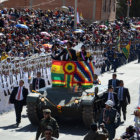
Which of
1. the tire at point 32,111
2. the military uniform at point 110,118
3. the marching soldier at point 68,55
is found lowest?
the tire at point 32,111

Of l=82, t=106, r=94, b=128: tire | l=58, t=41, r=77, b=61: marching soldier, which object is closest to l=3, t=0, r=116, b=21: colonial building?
l=58, t=41, r=77, b=61: marching soldier

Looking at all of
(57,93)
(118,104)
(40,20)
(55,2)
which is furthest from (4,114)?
(55,2)

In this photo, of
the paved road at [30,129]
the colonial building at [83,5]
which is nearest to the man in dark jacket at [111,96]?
the paved road at [30,129]

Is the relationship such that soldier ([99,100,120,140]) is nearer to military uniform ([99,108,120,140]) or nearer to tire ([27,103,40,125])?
military uniform ([99,108,120,140])

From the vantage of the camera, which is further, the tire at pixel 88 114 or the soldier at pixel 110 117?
the tire at pixel 88 114

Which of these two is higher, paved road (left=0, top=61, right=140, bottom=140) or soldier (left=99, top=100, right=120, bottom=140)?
soldier (left=99, top=100, right=120, bottom=140)

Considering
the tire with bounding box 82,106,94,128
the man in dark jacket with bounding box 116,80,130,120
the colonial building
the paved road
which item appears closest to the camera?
the paved road

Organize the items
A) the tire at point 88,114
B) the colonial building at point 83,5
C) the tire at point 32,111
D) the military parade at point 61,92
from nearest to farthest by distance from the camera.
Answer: the military parade at point 61,92 < the tire at point 88,114 < the tire at point 32,111 < the colonial building at point 83,5

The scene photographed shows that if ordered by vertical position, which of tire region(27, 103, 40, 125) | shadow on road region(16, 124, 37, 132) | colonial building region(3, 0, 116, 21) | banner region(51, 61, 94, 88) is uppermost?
colonial building region(3, 0, 116, 21)

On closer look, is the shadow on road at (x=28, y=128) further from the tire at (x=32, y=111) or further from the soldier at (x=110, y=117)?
the soldier at (x=110, y=117)

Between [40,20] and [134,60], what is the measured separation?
8.42 metres

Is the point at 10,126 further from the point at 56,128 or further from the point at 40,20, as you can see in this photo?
the point at 40,20

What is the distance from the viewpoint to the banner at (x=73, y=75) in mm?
16609

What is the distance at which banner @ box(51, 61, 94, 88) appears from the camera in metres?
16.6
